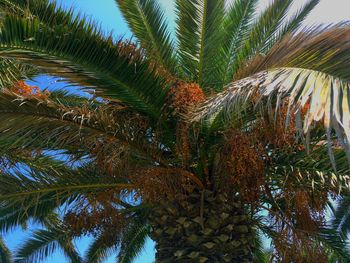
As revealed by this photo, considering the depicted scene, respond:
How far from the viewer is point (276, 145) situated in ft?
21.2

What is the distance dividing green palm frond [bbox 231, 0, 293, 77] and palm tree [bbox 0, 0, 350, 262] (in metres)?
0.03

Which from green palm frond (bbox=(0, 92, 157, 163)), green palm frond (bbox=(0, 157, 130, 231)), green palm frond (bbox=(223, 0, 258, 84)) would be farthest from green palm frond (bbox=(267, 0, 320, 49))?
green palm frond (bbox=(0, 157, 130, 231))

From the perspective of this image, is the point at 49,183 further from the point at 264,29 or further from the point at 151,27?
the point at 264,29

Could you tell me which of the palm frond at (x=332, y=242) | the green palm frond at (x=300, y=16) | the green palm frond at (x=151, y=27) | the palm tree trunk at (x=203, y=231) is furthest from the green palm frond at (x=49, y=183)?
the green palm frond at (x=300, y=16)

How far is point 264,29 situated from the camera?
837 centimetres

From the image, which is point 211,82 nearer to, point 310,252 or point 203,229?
point 203,229

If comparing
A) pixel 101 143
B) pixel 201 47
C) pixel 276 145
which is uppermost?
pixel 201 47

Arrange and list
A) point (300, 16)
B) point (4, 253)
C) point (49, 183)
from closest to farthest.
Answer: point (49, 183)
point (300, 16)
point (4, 253)

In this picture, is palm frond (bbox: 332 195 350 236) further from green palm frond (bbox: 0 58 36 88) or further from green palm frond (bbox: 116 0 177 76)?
green palm frond (bbox: 0 58 36 88)

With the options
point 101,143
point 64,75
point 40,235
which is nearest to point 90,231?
point 101,143

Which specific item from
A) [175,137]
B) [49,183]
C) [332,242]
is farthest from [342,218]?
[49,183]

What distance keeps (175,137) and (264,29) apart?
2510mm

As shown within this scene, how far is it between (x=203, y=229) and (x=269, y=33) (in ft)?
10.5

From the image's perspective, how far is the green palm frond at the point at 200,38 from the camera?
7793 millimetres
